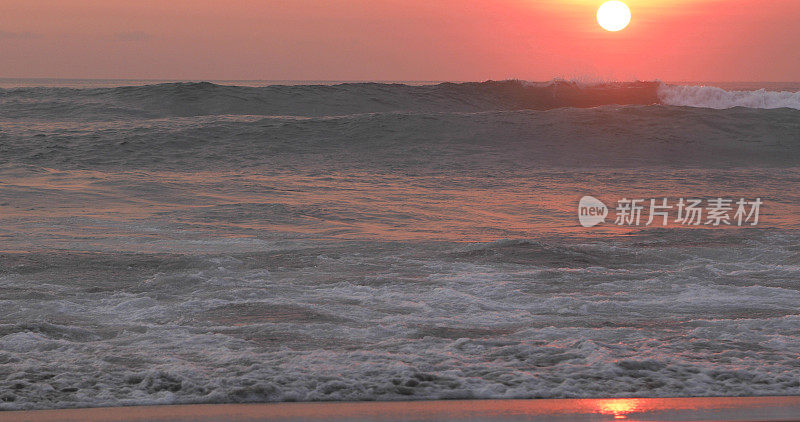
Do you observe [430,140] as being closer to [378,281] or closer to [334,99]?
[334,99]

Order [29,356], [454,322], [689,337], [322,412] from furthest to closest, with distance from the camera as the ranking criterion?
1. [454,322]
2. [689,337]
3. [29,356]
4. [322,412]

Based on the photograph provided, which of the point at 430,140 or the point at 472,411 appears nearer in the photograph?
the point at 472,411

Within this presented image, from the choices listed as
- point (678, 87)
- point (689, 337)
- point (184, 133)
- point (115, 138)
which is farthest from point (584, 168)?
point (678, 87)

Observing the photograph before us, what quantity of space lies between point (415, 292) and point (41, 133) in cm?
1490

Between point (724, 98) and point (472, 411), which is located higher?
point (724, 98)

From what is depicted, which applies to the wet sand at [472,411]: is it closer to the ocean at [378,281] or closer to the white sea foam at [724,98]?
the ocean at [378,281]

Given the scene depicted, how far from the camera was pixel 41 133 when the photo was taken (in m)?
17.1

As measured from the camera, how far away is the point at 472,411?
290 cm

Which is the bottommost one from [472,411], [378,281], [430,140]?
[472,411]

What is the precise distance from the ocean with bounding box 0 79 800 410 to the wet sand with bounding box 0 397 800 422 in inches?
3.7

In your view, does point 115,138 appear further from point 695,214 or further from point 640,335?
point 640,335

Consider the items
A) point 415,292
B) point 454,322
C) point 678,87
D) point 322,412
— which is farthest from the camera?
point 678,87

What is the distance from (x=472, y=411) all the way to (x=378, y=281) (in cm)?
242

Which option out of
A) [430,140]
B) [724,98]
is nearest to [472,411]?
[430,140]
